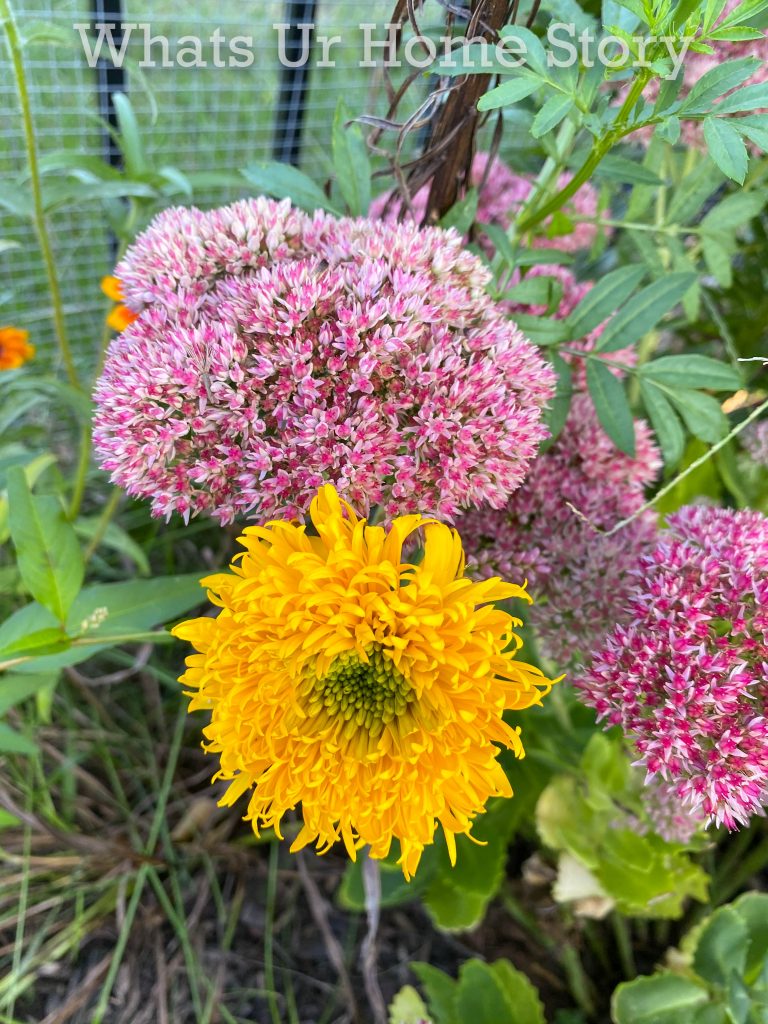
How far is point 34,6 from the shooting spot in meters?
1.52

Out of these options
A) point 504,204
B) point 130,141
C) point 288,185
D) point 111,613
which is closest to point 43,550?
point 111,613

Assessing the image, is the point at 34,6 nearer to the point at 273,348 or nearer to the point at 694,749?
the point at 273,348

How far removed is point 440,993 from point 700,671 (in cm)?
69

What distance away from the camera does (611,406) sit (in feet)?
2.52

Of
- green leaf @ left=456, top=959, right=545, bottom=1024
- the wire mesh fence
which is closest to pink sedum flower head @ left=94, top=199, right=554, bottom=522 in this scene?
green leaf @ left=456, top=959, right=545, bottom=1024

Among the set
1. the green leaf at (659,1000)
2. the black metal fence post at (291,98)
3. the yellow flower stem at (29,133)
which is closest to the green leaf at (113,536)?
the yellow flower stem at (29,133)

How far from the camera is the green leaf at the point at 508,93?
560 mm

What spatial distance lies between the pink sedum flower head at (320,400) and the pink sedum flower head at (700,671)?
16 cm

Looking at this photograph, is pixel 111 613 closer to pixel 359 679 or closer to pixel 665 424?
pixel 359 679

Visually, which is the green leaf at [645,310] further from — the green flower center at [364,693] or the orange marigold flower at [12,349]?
the orange marigold flower at [12,349]

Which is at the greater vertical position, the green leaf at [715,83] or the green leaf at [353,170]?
the green leaf at [715,83]

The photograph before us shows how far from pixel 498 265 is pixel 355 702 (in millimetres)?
451

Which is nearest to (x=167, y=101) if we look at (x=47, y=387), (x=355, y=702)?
(x=47, y=387)

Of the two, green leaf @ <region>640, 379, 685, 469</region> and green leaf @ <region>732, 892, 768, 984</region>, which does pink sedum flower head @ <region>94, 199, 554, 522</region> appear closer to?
green leaf @ <region>640, 379, 685, 469</region>
